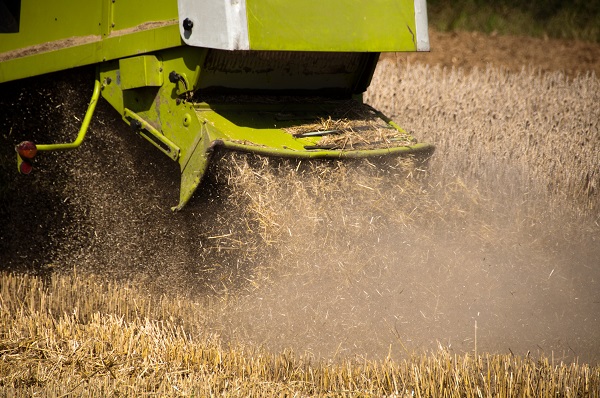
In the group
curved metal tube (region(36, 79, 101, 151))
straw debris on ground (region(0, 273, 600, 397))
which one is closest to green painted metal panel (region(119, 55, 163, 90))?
curved metal tube (region(36, 79, 101, 151))

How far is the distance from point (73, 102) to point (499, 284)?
2.93 meters

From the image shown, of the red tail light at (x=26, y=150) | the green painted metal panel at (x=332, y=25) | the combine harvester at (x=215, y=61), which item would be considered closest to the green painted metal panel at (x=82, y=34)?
the combine harvester at (x=215, y=61)

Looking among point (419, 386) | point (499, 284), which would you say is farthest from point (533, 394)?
point (499, 284)

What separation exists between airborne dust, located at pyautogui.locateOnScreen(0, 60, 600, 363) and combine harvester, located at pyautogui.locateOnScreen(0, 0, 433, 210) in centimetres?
16

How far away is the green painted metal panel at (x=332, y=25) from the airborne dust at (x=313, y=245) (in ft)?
2.34

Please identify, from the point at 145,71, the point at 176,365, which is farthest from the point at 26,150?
the point at 176,365

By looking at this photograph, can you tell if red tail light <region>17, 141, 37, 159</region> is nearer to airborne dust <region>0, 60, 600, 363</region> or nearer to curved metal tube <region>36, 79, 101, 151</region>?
curved metal tube <region>36, 79, 101, 151</region>

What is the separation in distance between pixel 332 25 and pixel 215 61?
734 millimetres

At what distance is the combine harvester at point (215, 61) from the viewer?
4.32 metres

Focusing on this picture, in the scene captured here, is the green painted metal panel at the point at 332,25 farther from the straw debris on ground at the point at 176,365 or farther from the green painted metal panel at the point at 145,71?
the straw debris on ground at the point at 176,365

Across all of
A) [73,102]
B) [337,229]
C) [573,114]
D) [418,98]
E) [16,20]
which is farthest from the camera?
[418,98]

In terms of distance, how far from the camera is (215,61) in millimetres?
4566

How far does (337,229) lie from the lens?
14.7 ft

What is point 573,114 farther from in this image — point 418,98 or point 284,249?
point 284,249
